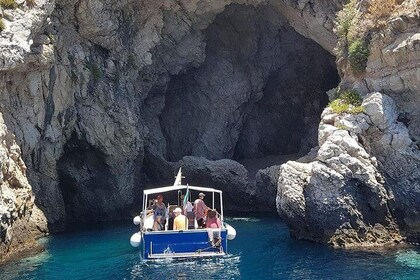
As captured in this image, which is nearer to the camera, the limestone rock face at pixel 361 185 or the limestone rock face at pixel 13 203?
the limestone rock face at pixel 13 203

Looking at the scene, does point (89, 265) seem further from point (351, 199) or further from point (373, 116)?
point (373, 116)

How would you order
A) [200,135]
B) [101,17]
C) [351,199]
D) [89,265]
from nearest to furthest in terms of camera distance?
[89,265] < [351,199] < [101,17] < [200,135]

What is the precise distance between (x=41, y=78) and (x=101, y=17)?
5.28 metres

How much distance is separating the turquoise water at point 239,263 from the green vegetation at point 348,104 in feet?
20.5

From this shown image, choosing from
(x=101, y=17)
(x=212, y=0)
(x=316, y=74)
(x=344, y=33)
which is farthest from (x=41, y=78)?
(x=316, y=74)

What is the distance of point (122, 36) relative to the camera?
111 ft

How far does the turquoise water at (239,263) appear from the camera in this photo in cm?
2044

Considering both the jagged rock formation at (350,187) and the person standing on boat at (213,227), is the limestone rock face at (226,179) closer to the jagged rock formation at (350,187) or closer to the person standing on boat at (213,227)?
the jagged rock formation at (350,187)

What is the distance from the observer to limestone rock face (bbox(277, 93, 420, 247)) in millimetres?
24422

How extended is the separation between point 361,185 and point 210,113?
18.7 meters

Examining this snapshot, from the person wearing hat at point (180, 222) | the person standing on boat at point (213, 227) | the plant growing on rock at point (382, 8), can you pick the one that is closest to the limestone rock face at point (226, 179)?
the person standing on boat at point (213, 227)

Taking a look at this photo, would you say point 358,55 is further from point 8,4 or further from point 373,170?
point 8,4

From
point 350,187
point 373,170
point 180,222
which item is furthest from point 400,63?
point 180,222

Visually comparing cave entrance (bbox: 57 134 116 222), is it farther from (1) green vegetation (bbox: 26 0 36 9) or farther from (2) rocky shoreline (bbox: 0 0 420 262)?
(1) green vegetation (bbox: 26 0 36 9)
